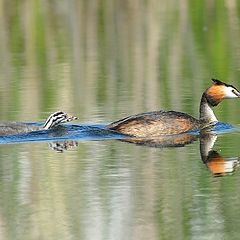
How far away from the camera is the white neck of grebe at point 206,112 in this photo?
550 inches

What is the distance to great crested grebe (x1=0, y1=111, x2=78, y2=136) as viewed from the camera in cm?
1336

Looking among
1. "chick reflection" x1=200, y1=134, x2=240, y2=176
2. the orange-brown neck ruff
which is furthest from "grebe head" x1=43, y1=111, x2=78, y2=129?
"chick reflection" x1=200, y1=134, x2=240, y2=176

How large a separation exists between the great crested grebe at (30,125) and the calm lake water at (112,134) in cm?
15

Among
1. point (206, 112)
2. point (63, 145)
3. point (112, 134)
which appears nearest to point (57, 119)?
point (112, 134)

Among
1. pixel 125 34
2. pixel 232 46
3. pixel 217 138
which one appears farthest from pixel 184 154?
pixel 125 34

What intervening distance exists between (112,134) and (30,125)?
1.03 metres

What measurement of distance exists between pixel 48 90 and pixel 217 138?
447cm

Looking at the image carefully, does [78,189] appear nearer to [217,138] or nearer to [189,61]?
[217,138]

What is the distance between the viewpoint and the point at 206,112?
14.1 metres

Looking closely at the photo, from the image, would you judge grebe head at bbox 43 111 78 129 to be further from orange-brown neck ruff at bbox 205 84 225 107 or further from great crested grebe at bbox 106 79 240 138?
orange-brown neck ruff at bbox 205 84 225 107

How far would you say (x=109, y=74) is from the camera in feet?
61.1

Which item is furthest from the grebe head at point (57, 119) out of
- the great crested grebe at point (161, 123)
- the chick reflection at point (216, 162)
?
the chick reflection at point (216, 162)

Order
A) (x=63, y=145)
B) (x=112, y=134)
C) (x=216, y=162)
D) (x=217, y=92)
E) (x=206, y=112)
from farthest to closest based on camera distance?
(x=217, y=92) → (x=206, y=112) → (x=112, y=134) → (x=63, y=145) → (x=216, y=162)

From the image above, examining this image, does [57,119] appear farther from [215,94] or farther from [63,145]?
[215,94]
